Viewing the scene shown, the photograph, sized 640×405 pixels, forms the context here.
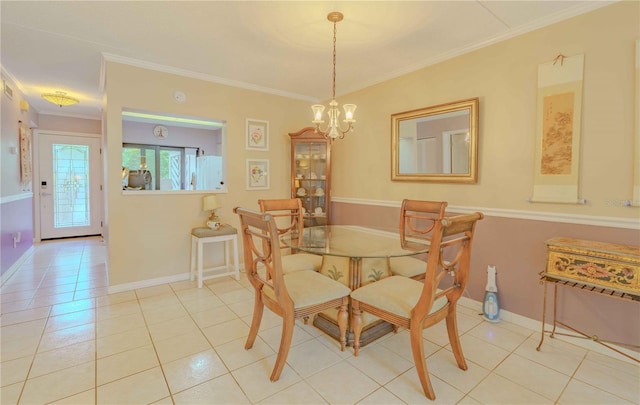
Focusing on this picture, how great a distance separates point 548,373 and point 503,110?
200cm

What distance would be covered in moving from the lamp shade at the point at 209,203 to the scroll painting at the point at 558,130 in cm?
317

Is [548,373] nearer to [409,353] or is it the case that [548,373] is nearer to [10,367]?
[409,353]

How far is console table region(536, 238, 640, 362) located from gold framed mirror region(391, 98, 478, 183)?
980 millimetres

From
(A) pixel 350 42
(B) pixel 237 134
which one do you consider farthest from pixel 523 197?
(B) pixel 237 134

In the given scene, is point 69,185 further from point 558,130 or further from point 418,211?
point 558,130

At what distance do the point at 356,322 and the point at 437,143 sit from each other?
2.00m

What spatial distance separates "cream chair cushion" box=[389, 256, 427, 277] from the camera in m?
2.37

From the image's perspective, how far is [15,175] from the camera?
397 centimetres

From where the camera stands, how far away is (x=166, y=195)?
3516mm

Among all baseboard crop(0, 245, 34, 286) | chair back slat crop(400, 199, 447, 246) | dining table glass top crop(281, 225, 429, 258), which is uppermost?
chair back slat crop(400, 199, 447, 246)

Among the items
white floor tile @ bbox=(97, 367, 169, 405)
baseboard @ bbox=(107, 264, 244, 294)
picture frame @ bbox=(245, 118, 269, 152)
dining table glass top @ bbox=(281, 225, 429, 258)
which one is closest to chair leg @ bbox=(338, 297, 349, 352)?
dining table glass top @ bbox=(281, 225, 429, 258)

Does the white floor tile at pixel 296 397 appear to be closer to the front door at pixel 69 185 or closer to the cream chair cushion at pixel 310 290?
the cream chair cushion at pixel 310 290

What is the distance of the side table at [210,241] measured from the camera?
3418 mm

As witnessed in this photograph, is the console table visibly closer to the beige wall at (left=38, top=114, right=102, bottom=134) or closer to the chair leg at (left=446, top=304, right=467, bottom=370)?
the chair leg at (left=446, top=304, right=467, bottom=370)
